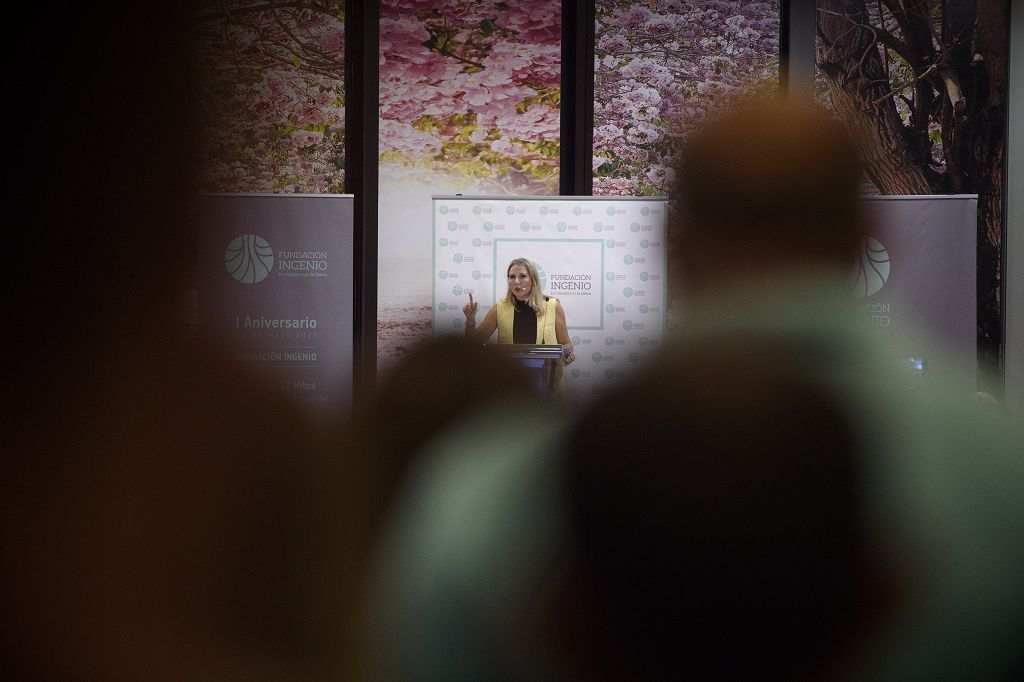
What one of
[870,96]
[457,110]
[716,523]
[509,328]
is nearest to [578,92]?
[457,110]

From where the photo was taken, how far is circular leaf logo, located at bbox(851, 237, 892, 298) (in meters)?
0.17

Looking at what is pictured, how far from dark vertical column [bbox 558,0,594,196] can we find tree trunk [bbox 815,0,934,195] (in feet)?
14.2

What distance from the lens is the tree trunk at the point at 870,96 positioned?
21 cm

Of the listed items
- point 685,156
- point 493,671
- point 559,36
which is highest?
point 559,36

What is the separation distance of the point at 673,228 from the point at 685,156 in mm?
15

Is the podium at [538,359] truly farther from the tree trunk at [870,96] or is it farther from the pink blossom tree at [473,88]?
the pink blossom tree at [473,88]

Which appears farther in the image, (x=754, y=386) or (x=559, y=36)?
(x=559, y=36)

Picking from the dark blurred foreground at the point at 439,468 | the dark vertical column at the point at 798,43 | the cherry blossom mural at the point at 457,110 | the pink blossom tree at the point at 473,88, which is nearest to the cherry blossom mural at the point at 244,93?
the dark blurred foreground at the point at 439,468

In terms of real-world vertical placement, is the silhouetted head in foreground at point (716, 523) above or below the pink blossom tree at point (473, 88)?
below

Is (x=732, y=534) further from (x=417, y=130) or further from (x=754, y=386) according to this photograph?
(x=417, y=130)

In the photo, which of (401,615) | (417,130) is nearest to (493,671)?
(401,615)

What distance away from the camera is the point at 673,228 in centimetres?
16

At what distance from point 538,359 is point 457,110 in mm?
4620

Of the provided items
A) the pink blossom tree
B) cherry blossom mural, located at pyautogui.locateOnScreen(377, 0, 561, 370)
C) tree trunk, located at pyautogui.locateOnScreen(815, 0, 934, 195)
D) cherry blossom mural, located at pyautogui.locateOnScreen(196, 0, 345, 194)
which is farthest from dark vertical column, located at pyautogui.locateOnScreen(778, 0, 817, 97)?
the pink blossom tree
